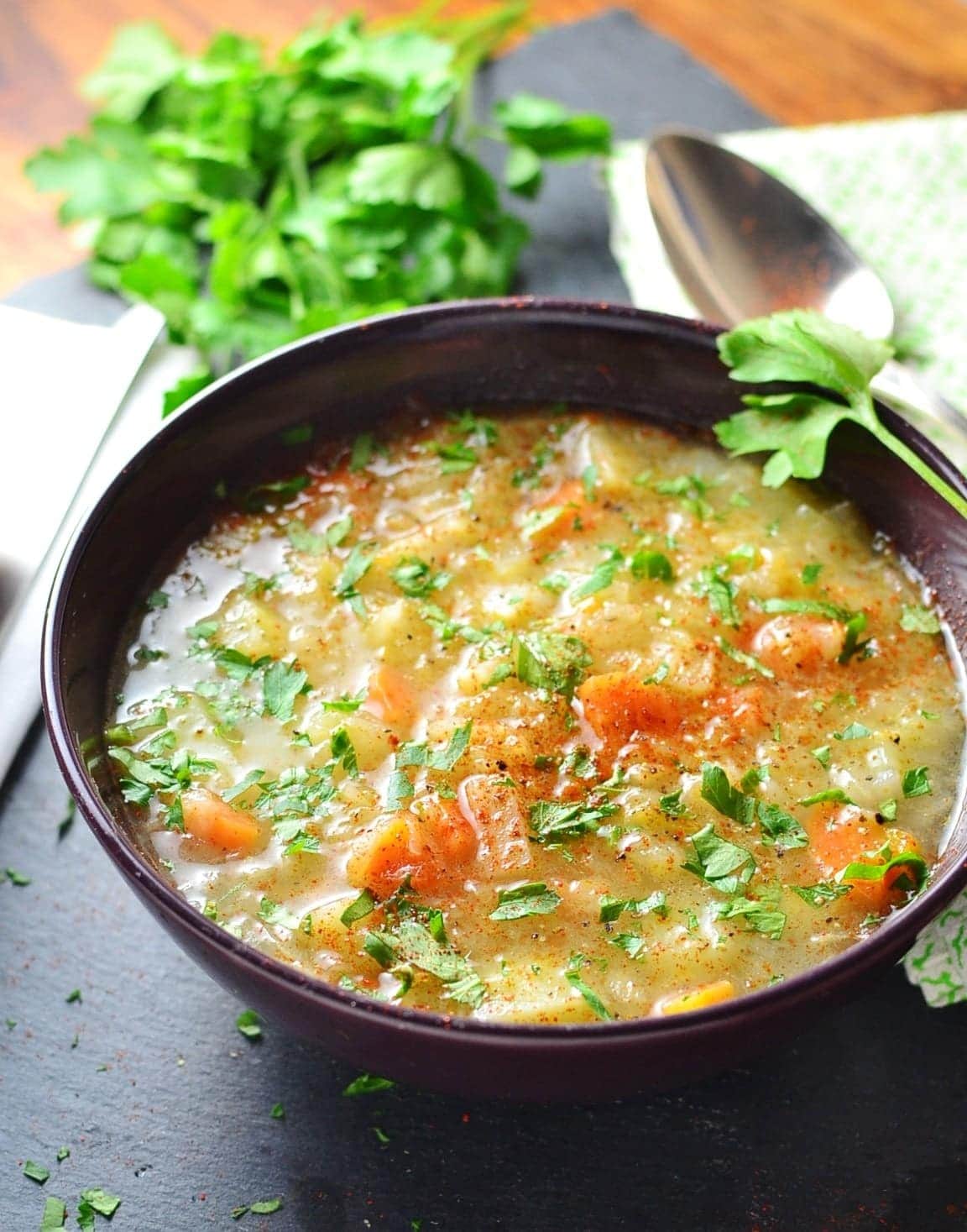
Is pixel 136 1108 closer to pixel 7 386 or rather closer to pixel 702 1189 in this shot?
pixel 702 1189

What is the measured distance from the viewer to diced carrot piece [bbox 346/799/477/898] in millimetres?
2062

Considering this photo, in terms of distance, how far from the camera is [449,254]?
10.7 ft

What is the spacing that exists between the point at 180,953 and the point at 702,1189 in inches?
35.5

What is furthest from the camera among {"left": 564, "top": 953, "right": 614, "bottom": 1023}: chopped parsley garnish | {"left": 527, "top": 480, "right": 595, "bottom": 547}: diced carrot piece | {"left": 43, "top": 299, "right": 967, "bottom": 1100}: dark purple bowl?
{"left": 527, "top": 480, "right": 595, "bottom": 547}: diced carrot piece

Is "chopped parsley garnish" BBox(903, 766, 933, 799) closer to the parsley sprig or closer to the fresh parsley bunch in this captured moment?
the parsley sprig

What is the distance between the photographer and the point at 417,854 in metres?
2.08

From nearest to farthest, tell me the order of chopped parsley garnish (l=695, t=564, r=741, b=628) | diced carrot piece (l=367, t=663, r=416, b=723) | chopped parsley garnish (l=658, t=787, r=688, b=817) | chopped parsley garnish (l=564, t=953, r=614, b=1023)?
chopped parsley garnish (l=564, t=953, r=614, b=1023), chopped parsley garnish (l=658, t=787, r=688, b=817), diced carrot piece (l=367, t=663, r=416, b=723), chopped parsley garnish (l=695, t=564, r=741, b=628)

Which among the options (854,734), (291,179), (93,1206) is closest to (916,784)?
(854,734)

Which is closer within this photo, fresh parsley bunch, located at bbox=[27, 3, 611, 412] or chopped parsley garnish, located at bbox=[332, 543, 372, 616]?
chopped parsley garnish, located at bbox=[332, 543, 372, 616]

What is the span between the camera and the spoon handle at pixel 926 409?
115 inches

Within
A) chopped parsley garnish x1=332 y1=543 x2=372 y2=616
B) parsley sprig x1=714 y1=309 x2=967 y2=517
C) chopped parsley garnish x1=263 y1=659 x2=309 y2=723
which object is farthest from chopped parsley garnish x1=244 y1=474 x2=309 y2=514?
parsley sprig x1=714 y1=309 x2=967 y2=517

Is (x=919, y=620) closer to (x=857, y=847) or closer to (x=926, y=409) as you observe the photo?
(x=857, y=847)

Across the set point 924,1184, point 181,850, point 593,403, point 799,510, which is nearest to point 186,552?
point 181,850

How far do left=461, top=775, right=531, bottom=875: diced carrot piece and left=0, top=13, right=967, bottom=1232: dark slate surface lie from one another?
1.26 ft
